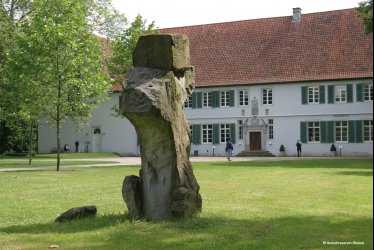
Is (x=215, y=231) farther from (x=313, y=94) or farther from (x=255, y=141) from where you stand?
(x=255, y=141)

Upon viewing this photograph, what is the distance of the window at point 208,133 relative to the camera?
1985 inches

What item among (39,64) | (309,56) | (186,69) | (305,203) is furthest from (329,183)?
(309,56)

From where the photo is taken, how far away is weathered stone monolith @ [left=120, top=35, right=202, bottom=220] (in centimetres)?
956

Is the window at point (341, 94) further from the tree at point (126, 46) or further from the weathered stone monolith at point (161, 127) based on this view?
the weathered stone monolith at point (161, 127)

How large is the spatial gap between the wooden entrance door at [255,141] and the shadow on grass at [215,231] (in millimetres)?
37921

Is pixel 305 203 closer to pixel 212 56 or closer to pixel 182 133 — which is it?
pixel 182 133

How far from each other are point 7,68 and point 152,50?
21.7 meters

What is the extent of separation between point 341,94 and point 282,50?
6227mm

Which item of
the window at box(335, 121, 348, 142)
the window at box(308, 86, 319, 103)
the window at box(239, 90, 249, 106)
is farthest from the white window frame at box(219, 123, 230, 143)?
the window at box(335, 121, 348, 142)

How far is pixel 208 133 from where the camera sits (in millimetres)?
50562

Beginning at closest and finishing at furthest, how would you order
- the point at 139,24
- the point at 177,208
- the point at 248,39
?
the point at 177,208
the point at 139,24
the point at 248,39

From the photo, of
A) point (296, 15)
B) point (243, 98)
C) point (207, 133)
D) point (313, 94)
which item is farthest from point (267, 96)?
point (296, 15)

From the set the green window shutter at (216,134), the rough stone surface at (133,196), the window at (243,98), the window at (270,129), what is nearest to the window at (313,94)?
the window at (270,129)

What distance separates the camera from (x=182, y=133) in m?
10.1
